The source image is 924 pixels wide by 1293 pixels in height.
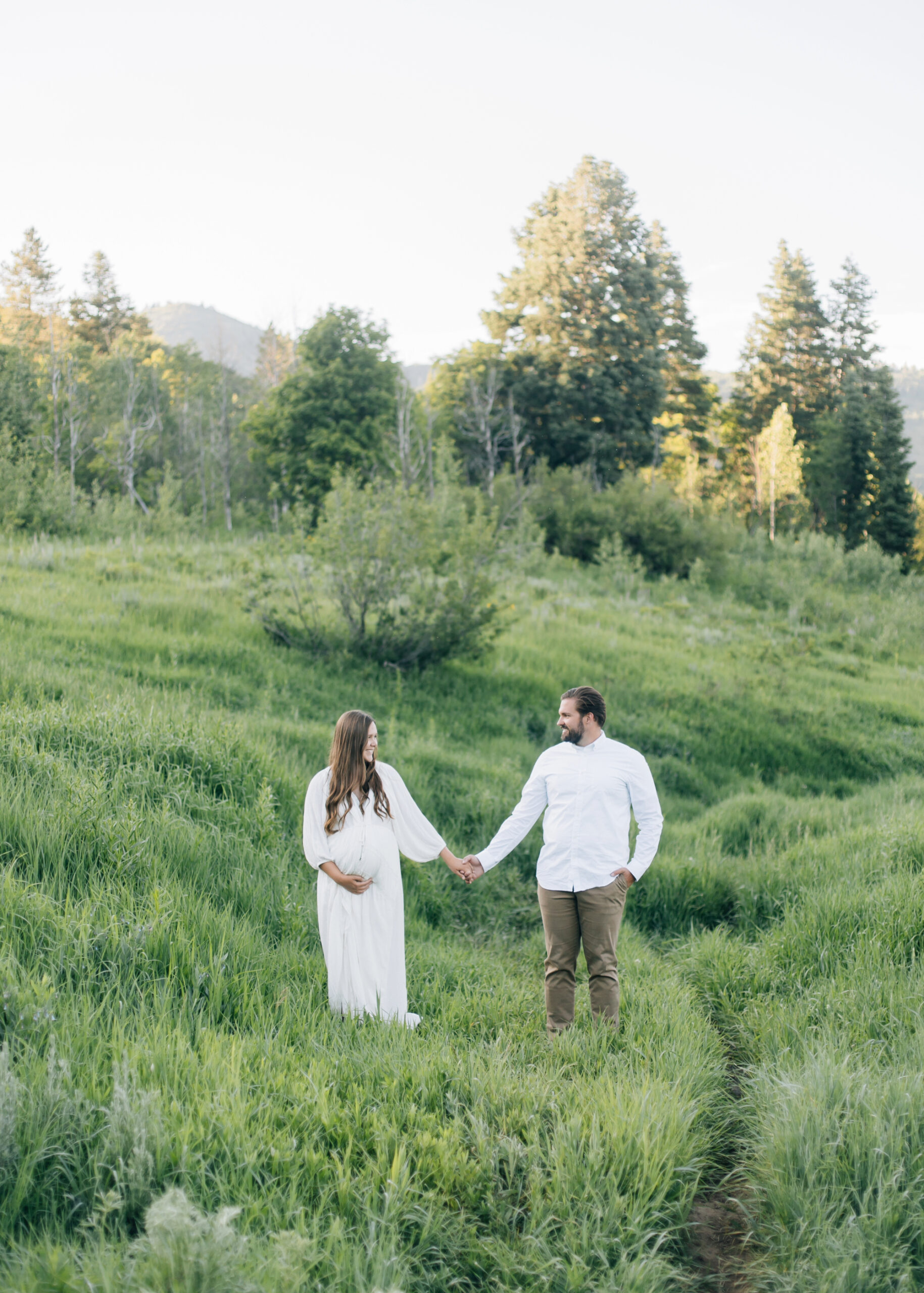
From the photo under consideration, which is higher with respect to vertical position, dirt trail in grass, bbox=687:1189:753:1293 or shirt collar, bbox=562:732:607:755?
shirt collar, bbox=562:732:607:755

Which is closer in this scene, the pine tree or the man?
the man

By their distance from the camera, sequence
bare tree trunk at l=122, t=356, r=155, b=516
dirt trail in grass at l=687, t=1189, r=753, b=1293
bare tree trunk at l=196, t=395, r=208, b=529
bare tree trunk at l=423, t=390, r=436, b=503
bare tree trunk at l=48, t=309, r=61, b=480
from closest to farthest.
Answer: dirt trail in grass at l=687, t=1189, r=753, b=1293
bare tree trunk at l=423, t=390, r=436, b=503
bare tree trunk at l=48, t=309, r=61, b=480
bare tree trunk at l=122, t=356, r=155, b=516
bare tree trunk at l=196, t=395, r=208, b=529

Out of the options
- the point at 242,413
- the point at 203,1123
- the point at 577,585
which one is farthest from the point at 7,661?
the point at 242,413

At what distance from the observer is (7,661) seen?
26.6ft

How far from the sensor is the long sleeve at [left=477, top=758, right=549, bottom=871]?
16.5 feet

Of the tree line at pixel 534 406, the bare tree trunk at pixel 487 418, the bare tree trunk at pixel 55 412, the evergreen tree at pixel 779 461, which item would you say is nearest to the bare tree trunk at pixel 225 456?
the tree line at pixel 534 406

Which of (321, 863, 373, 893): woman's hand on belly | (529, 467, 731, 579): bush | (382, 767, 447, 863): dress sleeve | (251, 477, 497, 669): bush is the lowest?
(321, 863, 373, 893): woman's hand on belly

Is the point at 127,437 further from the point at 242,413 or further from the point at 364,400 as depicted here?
the point at 242,413

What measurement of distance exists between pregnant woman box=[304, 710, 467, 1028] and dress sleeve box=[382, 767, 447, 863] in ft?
0.31

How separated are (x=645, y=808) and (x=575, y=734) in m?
0.59

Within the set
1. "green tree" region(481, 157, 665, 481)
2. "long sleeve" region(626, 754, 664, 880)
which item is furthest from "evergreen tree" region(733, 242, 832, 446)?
"long sleeve" region(626, 754, 664, 880)

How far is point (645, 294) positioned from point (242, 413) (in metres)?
29.2

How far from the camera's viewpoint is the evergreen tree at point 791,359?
58.5 metres

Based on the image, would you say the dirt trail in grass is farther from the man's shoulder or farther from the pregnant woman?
the man's shoulder
